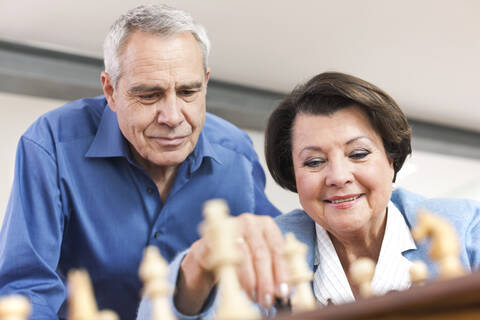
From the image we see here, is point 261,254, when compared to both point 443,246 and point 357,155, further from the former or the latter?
point 357,155

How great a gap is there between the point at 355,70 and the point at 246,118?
0.99 m

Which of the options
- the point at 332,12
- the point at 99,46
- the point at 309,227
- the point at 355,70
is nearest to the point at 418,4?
the point at 332,12

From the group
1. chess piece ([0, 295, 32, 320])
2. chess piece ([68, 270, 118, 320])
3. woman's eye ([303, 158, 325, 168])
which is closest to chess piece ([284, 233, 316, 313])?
chess piece ([68, 270, 118, 320])

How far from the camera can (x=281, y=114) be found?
196 centimetres

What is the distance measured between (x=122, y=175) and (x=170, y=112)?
361mm

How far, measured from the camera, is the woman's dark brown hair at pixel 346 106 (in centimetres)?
176

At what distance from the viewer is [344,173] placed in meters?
1.67

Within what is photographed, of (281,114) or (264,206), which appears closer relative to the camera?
(281,114)

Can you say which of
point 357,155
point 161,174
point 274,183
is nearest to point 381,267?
point 357,155

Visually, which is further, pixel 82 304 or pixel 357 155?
pixel 357 155

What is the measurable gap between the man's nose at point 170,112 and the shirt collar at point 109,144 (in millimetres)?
224

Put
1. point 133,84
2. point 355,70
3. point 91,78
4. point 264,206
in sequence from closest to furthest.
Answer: point 133,84
point 264,206
point 91,78
point 355,70

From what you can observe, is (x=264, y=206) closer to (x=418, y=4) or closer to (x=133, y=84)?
(x=133, y=84)

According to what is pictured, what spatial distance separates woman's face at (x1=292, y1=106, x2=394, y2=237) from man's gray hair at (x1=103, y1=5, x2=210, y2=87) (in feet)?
1.81
